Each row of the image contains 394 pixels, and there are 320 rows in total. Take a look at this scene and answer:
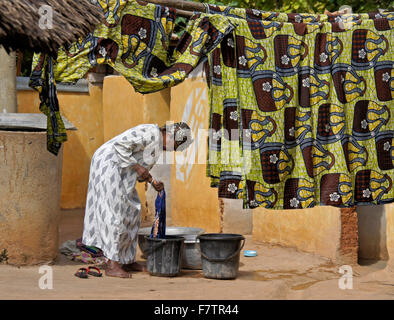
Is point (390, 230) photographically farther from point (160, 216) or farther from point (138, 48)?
point (138, 48)

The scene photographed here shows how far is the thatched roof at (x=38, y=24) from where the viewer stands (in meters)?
4.34

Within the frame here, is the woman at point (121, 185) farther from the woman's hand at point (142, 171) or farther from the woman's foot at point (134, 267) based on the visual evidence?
the woman's foot at point (134, 267)

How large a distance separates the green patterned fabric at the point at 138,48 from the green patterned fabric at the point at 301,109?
0.69 feet

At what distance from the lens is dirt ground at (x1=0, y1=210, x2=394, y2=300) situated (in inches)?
206

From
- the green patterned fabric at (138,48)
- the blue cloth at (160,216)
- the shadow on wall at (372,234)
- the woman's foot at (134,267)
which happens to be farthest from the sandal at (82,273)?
the shadow on wall at (372,234)

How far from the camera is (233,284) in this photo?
580cm

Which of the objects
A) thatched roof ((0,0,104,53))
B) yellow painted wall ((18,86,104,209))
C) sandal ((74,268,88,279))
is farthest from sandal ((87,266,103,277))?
yellow painted wall ((18,86,104,209))

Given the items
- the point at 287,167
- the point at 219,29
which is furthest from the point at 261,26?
the point at 287,167

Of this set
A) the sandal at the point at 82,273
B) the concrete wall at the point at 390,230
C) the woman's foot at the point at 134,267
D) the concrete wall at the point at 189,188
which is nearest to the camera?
the sandal at the point at 82,273

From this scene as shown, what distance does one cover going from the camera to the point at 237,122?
16.6 feet

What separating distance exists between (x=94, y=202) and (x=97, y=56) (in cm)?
182

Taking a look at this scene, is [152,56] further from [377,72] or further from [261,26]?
[377,72]

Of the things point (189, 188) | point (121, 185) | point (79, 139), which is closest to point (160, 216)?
point (121, 185)

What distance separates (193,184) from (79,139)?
347 centimetres
